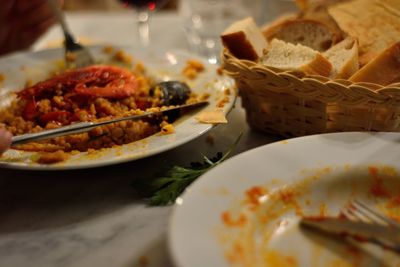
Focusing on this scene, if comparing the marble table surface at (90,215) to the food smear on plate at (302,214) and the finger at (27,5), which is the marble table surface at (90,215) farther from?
the finger at (27,5)

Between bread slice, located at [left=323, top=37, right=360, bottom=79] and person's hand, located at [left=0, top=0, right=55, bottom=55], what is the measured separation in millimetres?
1168

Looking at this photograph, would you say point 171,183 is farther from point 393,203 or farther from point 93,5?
point 93,5

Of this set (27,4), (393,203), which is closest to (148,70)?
(27,4)

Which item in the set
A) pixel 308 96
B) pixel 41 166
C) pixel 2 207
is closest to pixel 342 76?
pixel 308 96

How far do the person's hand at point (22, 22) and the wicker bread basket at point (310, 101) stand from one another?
1.00m

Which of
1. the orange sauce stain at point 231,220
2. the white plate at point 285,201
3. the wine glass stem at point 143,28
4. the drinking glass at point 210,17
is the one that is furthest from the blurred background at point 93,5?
the orange sauce stain at point 231,220

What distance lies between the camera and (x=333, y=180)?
0.83 m

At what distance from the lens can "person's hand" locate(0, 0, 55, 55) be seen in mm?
1742

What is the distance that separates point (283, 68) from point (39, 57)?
32.5 inches

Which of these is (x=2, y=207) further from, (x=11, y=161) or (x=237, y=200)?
(x=237, y=200)

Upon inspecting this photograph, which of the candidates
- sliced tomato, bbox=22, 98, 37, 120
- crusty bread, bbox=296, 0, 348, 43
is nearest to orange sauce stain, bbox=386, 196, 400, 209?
crusty bread, bbox=296, 0, 348, 43

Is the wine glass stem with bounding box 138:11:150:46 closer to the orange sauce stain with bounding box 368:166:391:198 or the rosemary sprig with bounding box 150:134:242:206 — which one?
the rosemary sprig with bounding box 150:134:242:206

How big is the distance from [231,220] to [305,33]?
707 millimetres

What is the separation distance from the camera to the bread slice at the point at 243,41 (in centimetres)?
110
